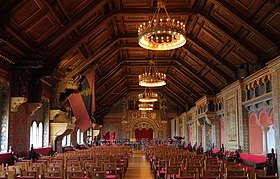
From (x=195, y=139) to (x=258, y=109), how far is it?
14.4m

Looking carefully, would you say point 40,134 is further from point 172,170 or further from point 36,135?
point 172,170

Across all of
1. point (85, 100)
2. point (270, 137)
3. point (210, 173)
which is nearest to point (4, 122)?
point (85, 100)

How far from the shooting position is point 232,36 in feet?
46.5

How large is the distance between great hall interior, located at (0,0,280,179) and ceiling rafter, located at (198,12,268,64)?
1.8 inches

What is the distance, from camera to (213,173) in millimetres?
6766

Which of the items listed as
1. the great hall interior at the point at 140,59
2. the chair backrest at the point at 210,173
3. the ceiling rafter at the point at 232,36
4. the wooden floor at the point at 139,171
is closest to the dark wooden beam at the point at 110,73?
the great hall interior at the point at 140,59

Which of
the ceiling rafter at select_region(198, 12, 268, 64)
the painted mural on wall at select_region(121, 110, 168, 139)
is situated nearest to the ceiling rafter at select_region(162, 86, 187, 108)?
the painted mural on wall at select_region(121, 110, 168, 139)

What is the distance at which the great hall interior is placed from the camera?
1160 centimetres

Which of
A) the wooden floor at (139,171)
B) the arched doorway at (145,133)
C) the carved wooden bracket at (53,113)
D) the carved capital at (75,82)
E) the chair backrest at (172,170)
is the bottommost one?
the wooden floor at (139,171)

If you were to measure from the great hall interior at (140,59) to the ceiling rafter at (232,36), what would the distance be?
0.05 m

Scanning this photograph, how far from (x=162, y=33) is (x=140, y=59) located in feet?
49.0

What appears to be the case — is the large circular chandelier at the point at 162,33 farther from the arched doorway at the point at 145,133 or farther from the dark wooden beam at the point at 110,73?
the arched doorway at the point at 145,133

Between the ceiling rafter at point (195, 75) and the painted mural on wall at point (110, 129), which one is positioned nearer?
the ceiling rafter at point (195, 75)

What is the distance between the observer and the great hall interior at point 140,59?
38.1 ft
